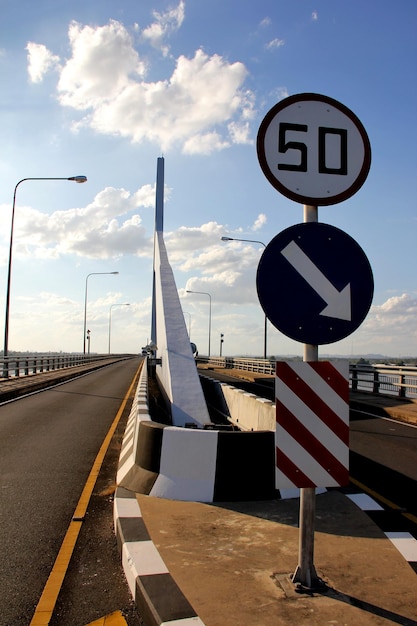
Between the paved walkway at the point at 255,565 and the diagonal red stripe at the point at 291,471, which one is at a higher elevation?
the diagonal red stripe at the point at 291,471

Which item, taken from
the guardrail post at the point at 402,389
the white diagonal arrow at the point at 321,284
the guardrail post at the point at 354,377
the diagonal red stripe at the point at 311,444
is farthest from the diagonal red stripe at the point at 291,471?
the guardrail post at the point at 354,377

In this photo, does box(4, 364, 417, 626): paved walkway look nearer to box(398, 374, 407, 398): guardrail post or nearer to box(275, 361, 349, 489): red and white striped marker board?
box(275, 361, 349, 489): red and white striped marker board

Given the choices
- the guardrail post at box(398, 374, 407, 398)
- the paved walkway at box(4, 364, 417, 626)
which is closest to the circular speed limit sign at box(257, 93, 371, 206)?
the paved walkway at box(4, 364, 417, 626)

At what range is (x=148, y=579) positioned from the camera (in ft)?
11.3

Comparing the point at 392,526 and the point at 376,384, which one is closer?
the point at 392,526

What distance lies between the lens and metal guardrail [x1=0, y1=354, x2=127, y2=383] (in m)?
26.1

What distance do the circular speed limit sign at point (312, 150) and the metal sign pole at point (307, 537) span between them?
1.10 m

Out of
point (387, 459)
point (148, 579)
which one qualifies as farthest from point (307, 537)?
point (387, 459)

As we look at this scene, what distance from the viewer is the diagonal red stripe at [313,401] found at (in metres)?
3.35

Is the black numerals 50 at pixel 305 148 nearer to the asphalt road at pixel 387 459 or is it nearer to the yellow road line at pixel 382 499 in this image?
the asphalt road at pixel 387 459

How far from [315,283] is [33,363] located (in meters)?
31.3

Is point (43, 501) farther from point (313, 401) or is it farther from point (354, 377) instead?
point (354, 377)

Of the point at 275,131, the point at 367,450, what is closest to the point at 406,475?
the point at 367,450

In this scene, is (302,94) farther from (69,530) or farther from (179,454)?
(69,530)
